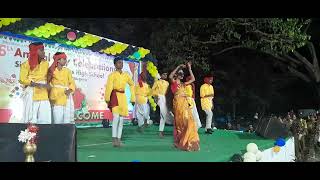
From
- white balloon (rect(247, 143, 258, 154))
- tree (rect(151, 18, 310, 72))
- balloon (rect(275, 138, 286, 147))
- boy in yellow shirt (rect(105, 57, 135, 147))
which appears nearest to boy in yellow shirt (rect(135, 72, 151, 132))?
tree (rect(151, 18, 310, 72))

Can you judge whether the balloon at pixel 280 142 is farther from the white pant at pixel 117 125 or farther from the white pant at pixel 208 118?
the white pant at pixel 117 125

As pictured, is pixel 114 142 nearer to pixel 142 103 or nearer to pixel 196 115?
pixel 142 103

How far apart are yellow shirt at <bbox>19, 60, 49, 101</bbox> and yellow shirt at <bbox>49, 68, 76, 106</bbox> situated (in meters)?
0.12

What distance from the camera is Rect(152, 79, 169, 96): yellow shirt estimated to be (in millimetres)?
7408

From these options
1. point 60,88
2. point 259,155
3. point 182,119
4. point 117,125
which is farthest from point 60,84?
point 259,155

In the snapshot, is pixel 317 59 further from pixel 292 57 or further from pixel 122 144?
pixel 122 144

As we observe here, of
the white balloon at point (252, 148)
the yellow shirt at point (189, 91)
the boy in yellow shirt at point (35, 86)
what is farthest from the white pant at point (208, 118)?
the boy in yellow shirt at point (35, 86)

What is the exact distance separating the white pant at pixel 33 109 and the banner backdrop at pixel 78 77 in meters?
0.08

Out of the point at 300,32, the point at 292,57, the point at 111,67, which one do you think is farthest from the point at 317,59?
the point at 111,67

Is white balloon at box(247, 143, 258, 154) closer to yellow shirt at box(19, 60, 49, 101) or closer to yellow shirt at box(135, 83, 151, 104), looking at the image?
yellow shirt at box(135, 83, 151, 104)

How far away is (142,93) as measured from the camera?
7824mm

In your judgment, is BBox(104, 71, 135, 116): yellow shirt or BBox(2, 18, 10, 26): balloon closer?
BBox(2, 18, 10, 26): balloon

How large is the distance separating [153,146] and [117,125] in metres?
0.62
